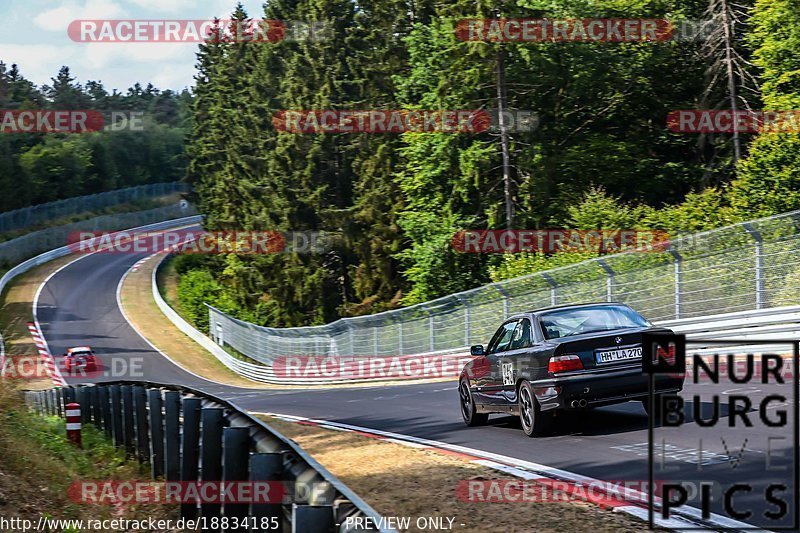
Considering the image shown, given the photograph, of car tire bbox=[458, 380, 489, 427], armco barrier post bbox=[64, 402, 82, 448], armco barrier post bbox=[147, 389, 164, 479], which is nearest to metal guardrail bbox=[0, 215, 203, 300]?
armco barrier post bbox=[64, 402, 82, 448]

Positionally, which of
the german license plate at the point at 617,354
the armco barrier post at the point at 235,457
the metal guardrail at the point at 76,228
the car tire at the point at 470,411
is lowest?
the car tire at the point at 470,411

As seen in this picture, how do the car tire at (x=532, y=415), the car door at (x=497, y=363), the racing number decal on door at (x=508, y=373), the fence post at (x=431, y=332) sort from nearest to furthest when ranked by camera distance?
1. the car tire at (x=532, y=415)
2. the racing number decal on door at (x=508, y=373)
3. the car door at (x=497, y=363)
4. the fence post at (x=431, y=332)

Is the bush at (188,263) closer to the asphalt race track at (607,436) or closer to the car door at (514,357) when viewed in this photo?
the asphalt race track at (607,436)

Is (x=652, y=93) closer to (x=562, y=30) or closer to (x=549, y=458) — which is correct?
(x=562, y=30)

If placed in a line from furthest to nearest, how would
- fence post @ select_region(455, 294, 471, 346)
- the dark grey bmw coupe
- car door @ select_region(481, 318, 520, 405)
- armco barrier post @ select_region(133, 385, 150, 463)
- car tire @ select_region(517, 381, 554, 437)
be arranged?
fence post @ select_region(455, 294, 471, 346), car door @ select_region(481, 318, 520, 405), car tire @ select_region(517, 381, 554, 437), armco barrier post @ select_region(133, 385, 150, 463), the dark grey bmw coupe

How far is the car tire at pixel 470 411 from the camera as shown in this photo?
1463cm

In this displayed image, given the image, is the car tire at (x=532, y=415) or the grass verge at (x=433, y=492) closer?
the grass verge at (x=433, y=492)

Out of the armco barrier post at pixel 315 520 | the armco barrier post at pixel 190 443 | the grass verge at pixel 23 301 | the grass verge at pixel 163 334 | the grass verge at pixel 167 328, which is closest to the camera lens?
the armco barrier post at pixel 315 520

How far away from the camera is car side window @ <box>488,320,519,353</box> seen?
1358 centimetres

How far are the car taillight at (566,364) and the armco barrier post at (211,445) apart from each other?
466 centimetres

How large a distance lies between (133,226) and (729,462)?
336 feet

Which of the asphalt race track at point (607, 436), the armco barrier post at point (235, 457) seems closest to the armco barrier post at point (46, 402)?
the asphalt race track at point (607, 436)

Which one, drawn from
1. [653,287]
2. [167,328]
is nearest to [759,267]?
[653,287]

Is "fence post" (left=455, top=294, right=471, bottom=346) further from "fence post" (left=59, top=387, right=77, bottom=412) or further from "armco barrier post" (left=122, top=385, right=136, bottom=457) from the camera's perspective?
"armco barrier post" (left=122, top=385, right=136, bottom=457)
